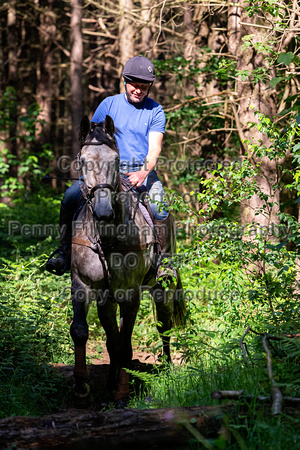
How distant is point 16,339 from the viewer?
6.77m

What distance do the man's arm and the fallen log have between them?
9.76 feet

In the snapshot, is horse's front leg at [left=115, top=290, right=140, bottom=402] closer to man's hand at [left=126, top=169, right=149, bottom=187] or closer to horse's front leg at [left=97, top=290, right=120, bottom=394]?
horse's front leg at [left=97, top=290, right=120, bottom=394]

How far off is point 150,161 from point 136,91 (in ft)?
3.00

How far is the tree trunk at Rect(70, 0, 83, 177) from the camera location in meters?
22.8

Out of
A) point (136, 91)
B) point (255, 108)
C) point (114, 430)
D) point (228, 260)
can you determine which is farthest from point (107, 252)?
point (255, 108)

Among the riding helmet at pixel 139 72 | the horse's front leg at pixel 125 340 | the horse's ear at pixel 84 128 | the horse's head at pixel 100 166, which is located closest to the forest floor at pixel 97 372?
the horse's front leg at pixel 125 340

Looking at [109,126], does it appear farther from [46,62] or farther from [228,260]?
[46,62]

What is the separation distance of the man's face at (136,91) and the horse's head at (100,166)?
1.05m

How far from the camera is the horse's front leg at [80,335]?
563cm

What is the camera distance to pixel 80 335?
5.61m

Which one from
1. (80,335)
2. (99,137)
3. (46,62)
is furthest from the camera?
(46,62)

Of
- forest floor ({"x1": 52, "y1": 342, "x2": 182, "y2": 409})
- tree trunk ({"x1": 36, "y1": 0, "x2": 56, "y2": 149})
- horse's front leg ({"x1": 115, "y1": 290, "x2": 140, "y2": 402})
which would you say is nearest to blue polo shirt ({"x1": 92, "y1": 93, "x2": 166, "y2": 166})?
horse's front leg ({"x1": 115, "y1": 290, "x2": 140, "y2": 402})

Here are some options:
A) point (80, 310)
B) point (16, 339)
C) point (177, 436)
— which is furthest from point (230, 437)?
point (16, 339)

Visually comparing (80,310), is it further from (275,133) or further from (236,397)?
(275,133)
